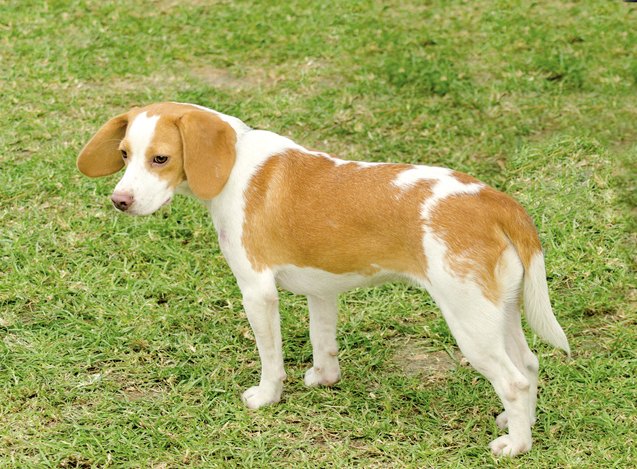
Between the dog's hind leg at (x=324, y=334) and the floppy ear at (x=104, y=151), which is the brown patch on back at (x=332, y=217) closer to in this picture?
the dog's hind leg at (x=324, y=334)

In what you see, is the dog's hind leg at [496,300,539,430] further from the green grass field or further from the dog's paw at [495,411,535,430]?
the green grass field

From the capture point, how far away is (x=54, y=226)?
676 cm

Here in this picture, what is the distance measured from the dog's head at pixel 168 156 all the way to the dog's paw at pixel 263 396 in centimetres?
106

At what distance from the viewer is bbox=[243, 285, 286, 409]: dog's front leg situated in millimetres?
4867

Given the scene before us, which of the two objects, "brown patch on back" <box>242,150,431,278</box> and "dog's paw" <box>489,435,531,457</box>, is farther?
"dog's paw" <box>489,435,531,457</box>

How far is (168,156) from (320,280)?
3.06ft

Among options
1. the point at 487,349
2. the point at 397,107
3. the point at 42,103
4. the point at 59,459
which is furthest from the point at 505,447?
the point at 42,103

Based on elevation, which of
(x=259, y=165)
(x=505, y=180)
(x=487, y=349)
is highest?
(x=259, y=165)

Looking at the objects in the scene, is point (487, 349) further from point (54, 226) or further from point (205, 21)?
point (205, 21)

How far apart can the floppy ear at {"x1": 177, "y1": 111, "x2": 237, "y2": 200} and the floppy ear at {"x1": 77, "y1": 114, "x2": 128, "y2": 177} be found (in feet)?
1.46

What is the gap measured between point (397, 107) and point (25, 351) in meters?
3.83

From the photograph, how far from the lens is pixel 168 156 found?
15.4ft

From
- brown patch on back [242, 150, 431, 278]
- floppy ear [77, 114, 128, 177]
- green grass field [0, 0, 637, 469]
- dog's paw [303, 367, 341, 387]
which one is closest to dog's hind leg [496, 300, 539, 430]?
green grass field [0, 0, 637, 469]

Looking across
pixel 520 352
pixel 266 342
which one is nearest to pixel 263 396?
pixel 266 342
